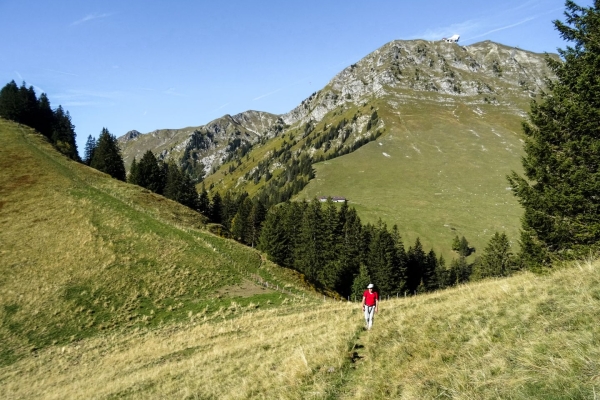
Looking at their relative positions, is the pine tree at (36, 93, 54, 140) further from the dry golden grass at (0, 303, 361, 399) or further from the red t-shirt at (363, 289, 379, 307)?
the red t-shirt at (363, 289, 379, 307)

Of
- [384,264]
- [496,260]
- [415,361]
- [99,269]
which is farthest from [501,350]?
[496,260]

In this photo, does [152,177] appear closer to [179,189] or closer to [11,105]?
[179,189]

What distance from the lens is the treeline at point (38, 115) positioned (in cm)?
9481

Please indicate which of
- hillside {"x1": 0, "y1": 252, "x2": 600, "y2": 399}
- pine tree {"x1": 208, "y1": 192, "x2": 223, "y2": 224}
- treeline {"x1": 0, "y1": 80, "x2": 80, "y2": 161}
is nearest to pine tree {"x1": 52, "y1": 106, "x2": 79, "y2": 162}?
treeline {"x1": 0, "y1": 80, "x2": 80, "y2": 161}

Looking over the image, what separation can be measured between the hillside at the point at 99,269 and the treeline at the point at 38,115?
47449mm

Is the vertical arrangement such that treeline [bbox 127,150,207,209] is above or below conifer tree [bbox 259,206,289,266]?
above

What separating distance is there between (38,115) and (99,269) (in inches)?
3822

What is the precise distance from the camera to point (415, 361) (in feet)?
28.8

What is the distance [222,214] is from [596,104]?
106734 mm

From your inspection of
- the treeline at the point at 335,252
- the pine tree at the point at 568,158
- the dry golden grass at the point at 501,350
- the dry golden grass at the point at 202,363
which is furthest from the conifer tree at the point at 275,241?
the dry golden grass at the point at 501,350

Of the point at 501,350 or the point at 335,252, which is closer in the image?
the point at 501,350

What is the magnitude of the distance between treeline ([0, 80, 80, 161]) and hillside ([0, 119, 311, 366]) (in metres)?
47.4

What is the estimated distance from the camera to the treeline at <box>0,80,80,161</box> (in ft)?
311

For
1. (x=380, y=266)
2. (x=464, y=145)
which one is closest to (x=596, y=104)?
(x=380, y=266)
